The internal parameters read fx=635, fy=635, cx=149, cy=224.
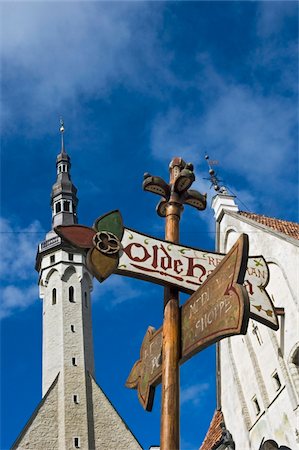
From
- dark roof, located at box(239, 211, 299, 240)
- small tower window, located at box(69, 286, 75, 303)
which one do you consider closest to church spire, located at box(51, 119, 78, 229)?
small tower window, located at box(69, 286, 75, 303)

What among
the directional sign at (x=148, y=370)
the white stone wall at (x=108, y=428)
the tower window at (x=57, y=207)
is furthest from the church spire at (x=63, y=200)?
the directional sign at (x=148, y=370)

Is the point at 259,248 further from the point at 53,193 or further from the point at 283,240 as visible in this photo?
the point at 53,193

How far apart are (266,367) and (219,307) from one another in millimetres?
9896

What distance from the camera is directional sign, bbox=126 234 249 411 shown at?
4355 mm

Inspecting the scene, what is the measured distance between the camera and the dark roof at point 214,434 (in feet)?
51.1

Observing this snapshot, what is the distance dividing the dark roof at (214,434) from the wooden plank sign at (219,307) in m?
11.3

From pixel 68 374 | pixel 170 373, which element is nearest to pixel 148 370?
pixel 170 373

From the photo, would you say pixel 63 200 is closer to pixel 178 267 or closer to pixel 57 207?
pixel 57 207

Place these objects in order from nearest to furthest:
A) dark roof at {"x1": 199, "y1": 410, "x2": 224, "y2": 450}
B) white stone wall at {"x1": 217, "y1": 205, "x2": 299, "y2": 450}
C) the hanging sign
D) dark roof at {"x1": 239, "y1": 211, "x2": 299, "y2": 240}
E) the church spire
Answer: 1. the hanging sign
2. white stone wall at {"x1": 217, "y1": 205, "x2": 299, "y2": 450}
3. dark roof at {"x1": 239, "y1": 211, "x2": 299, "y2": 240}
4. dark roof at {"x1": 199, "y1": 410, "x2": 224, "y2": 450}
5. the church spire

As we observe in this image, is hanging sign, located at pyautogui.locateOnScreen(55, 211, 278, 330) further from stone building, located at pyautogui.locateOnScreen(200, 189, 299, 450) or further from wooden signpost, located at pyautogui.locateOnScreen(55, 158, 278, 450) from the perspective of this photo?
stone building, located at pyautogui.locateOnScreen(200, 189, 299, 450)

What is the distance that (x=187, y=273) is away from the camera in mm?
5246

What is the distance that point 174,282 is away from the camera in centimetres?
518

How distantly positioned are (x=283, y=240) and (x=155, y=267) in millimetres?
8820

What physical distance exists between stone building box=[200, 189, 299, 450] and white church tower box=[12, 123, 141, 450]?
22133 mm
